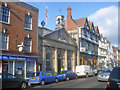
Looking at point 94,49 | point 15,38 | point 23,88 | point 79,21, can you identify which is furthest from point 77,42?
point 23,88

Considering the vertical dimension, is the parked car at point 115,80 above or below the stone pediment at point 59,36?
below

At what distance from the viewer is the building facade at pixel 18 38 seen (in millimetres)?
19469

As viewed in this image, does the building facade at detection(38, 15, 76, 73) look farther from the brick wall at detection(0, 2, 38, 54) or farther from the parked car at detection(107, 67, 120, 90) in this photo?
the parked car at detection(107, 67, 120, 90)

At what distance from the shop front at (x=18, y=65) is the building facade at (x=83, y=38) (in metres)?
16.1

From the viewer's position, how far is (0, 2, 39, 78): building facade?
63.9 feet

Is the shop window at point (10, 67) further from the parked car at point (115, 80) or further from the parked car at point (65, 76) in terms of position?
the parked car at point (115, 80)

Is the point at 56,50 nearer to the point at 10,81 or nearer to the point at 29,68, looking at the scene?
the point at 29,68

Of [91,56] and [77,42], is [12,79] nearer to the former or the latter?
[77,42]

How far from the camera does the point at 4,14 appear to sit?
65.3 ft

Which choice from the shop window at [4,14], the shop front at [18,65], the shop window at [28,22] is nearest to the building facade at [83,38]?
the shop window at [28,22]

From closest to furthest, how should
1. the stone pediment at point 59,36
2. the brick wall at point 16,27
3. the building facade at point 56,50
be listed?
the brick wall at point 16,27, the building facade at point 56,50, the stone pediment at point 59,36

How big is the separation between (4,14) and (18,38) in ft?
11.5

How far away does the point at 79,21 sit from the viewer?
4372 cm

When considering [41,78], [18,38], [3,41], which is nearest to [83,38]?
[18,38]
